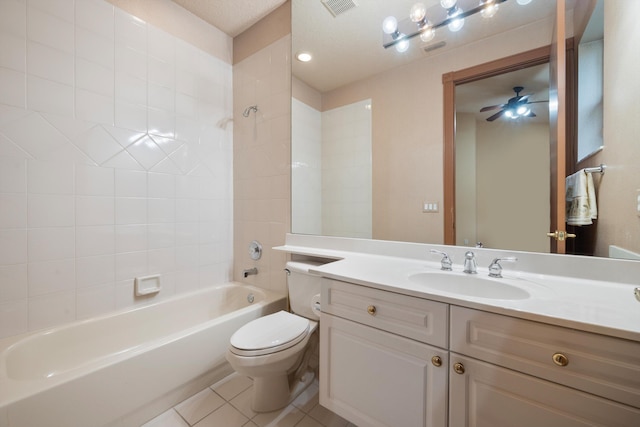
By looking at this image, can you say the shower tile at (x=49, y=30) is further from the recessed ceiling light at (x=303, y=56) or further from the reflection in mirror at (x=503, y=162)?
the reflection in mirror at (x=503, y=162)

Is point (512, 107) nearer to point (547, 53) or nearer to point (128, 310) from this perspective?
point (547, 53)

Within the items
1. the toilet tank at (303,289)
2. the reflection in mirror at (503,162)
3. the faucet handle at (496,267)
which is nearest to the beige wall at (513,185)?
the reflection in mirror at (503,162)

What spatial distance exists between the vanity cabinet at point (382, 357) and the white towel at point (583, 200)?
71 cm

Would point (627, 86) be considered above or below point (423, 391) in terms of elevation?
above

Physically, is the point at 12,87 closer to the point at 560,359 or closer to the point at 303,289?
the point at 303,289

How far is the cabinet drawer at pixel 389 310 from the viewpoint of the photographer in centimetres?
84

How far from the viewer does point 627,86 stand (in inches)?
34.2

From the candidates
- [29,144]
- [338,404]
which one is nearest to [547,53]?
[338,404]

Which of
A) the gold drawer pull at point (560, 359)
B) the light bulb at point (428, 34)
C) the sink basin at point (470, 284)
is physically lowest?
the gold drawer pull at point (560, 359)

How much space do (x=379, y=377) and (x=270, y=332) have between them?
2.01ft

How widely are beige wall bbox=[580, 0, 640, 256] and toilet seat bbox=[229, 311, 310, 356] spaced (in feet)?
4.44

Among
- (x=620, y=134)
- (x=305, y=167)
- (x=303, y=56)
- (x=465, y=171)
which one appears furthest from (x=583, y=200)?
(x=303, y=56)

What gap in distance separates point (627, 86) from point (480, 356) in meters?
1.05

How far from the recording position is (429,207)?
Answer: 1.38 meters
